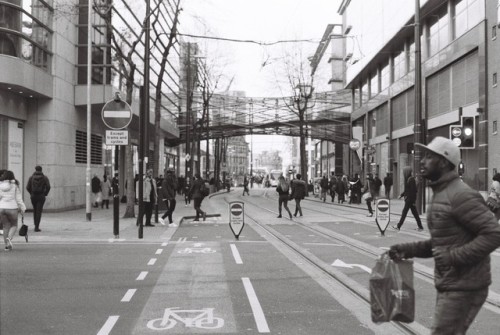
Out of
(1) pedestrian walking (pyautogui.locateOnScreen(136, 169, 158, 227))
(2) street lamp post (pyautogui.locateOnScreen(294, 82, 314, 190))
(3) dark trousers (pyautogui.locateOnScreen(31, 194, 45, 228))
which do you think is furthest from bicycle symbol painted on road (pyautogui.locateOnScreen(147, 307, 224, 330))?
(2) street lamp post (pyautogui.locateOnScreen(294, 82, 314, 190))

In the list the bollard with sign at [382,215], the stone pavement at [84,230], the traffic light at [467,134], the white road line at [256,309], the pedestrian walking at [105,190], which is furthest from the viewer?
the pedestrian walking at [105,190]

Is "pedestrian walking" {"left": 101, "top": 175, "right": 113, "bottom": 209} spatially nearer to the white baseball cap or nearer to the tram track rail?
the tram track rail

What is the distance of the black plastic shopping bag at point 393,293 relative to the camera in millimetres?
3936

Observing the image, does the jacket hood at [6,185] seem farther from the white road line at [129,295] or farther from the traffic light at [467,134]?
the traffic light at [467,134]

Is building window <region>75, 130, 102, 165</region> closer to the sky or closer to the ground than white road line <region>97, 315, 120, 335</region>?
closer to the sky

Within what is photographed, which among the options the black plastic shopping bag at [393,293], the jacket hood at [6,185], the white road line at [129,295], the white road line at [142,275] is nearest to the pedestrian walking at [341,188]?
the jacket hood at [6,185]

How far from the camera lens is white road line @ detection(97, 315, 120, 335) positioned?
5.91 m

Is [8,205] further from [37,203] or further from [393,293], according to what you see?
[393,293]

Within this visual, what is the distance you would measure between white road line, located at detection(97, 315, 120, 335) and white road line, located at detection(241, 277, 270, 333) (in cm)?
144

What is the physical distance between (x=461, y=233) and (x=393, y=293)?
24.8 inches

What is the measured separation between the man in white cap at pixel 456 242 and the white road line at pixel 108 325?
11.1ft

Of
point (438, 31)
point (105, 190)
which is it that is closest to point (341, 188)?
point (438, 31)

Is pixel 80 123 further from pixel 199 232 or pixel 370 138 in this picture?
pixel 370 138

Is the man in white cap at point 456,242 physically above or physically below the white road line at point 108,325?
above
